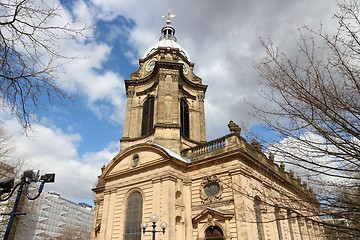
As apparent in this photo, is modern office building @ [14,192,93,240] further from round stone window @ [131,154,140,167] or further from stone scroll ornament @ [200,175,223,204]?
stone scroll ornament @ [200,175,223,204]

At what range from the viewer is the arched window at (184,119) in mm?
26289

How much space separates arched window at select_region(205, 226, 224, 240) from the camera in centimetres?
1766

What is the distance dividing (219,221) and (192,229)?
2.18 m

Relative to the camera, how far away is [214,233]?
17.9m

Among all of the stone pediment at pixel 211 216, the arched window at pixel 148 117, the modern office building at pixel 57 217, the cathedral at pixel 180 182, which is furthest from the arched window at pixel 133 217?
the modern office building at pixel 57 217

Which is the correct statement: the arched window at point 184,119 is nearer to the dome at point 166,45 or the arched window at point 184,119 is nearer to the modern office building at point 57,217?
the dome at point 166,45

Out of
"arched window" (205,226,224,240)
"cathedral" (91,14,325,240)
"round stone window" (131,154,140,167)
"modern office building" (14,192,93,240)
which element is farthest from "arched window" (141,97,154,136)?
"modern office building" (14,192,93,240)

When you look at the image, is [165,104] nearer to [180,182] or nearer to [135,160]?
[135,160]

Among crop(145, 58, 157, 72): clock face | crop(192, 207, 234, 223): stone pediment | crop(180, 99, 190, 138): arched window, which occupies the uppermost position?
crop(145, 58, 157, 72): clock face

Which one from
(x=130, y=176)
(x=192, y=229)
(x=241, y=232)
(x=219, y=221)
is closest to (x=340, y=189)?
(x=241, y=232)

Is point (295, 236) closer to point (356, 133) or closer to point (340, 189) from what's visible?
point (340, 189)

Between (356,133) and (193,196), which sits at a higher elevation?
(193,196)

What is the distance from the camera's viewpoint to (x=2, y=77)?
5.08m

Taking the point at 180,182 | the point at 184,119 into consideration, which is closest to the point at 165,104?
the point at 184,119
